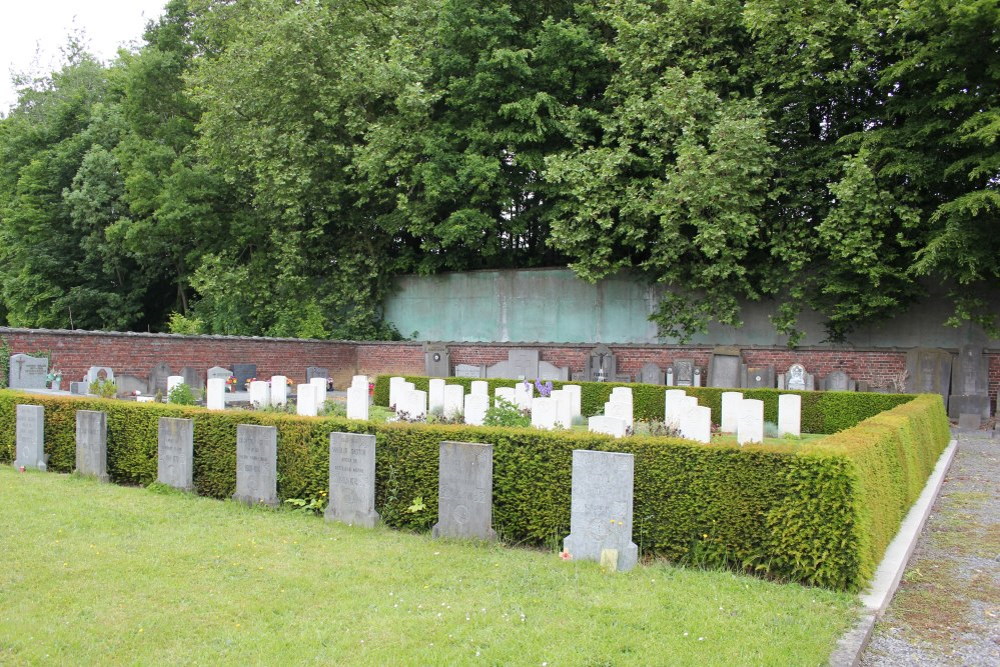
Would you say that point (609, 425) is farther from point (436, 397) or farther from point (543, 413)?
point (436, 397)

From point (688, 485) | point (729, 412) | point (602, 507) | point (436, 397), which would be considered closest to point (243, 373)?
point (436, 397)

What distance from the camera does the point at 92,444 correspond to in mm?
9602

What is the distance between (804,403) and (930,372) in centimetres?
469

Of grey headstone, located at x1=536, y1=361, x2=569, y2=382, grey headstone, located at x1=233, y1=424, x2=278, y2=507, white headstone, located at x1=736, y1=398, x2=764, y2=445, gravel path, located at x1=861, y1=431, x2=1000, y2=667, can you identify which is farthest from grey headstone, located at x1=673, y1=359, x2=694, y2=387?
grey headstone, located at x1=233, y1=424, x2=278, y2=507

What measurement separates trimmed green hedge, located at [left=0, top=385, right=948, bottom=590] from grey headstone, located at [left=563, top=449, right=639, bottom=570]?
368 mm

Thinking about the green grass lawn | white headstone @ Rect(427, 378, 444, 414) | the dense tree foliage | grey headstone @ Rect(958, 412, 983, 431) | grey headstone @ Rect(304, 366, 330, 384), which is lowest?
grey headstone @ Rect(958, 412, 983, 431)

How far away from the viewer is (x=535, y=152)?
24.7 m

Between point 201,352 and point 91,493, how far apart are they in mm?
13169

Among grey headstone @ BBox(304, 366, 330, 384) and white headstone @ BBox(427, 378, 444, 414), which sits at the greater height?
white headstone @ BBox(427, 378, 444, 414)

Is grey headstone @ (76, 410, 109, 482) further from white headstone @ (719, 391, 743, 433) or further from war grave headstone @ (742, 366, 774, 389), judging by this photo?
war grave headstone @ (742, 366, 774, 389)

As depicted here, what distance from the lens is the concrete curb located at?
4.51 metres

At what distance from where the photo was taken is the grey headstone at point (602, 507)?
620 centimetres

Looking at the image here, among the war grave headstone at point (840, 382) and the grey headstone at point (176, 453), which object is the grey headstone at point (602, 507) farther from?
the war grave headstone at point (840, 382)

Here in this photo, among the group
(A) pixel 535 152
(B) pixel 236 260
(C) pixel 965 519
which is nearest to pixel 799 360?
(A) pixel 535 152
